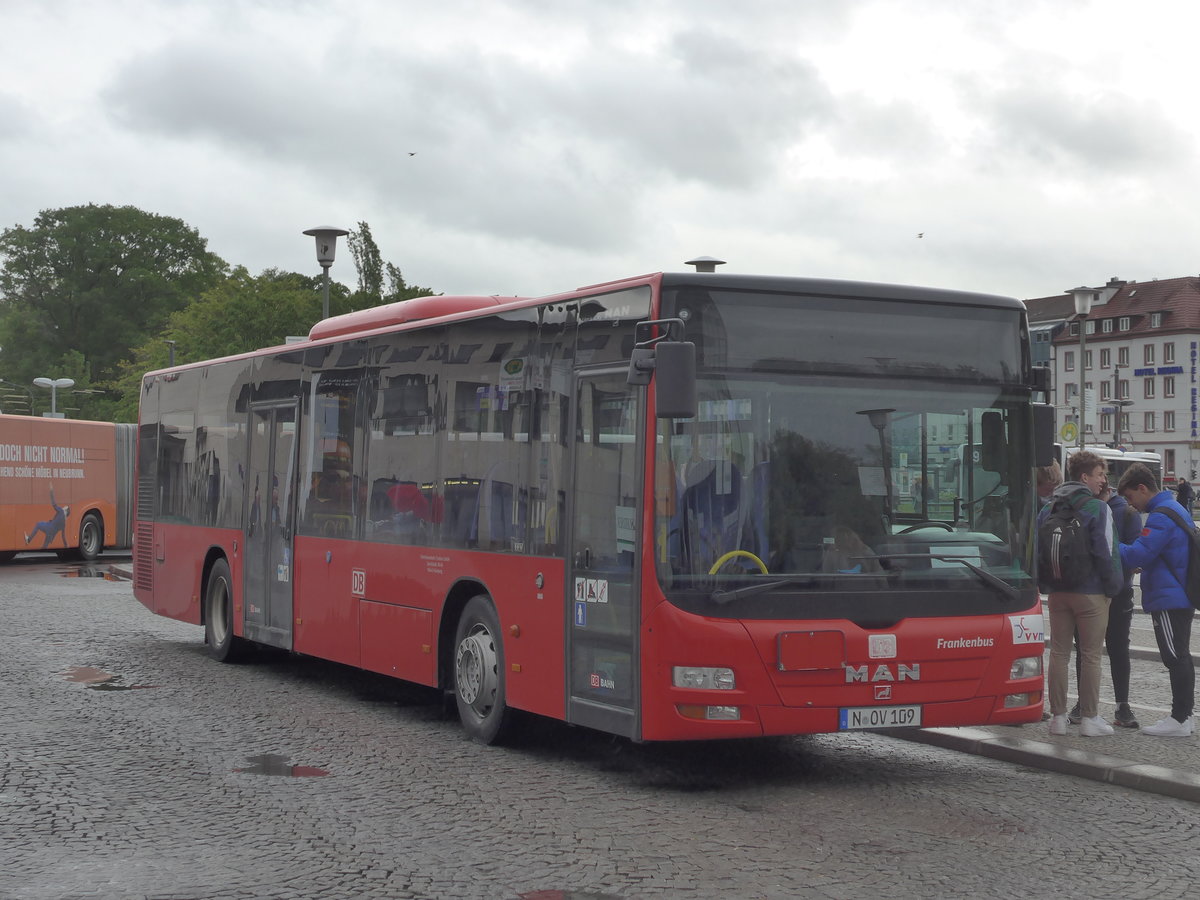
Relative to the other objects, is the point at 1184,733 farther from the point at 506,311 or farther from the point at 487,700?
the point at 506,311

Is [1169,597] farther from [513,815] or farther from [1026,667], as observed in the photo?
[513,815]

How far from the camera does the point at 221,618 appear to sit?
15.2 m

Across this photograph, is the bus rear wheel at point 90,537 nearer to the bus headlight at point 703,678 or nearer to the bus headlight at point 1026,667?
the bus headlight at point 703,678

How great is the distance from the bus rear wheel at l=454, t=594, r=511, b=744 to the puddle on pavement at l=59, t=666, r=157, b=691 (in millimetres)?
3811

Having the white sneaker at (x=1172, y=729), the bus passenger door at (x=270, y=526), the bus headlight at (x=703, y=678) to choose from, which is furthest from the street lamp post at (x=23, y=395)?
the bus headlight at (x=703, y=678)

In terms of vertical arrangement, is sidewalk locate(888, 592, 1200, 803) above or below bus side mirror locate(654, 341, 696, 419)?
below

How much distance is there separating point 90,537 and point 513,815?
29.8m

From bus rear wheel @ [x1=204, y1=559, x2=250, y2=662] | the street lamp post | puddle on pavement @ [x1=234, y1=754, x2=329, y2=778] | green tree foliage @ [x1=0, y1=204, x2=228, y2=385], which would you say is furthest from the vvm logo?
green tree foliage @ [x1=0, y1=204, x2=228, y2=385]

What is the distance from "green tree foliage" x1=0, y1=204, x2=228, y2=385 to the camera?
7906 cm

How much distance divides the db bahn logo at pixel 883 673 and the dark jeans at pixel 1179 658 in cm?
243

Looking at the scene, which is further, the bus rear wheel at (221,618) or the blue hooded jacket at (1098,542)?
the bus rear wheel at (221,618)

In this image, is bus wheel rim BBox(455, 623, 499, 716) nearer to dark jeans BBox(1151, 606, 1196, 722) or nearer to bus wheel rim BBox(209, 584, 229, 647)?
dark jeans BBox(1151, 606, 1196, 722)

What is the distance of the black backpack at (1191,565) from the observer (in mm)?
10234

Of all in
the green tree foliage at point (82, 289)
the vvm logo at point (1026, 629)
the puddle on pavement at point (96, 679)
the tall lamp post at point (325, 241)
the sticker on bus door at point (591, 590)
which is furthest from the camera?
the green tree foliage at point (82, 289)
